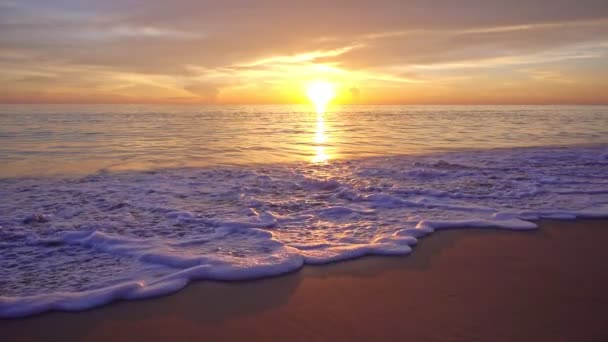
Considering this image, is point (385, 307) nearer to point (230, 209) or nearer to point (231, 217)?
point (231, 217)

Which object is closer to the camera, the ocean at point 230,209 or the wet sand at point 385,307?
the wet sand at point 385,307

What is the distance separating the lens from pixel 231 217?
617cm

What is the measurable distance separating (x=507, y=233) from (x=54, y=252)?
18.7ft

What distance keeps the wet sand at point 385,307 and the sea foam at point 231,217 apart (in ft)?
0.89

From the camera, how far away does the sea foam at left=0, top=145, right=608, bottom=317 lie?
13.5ft

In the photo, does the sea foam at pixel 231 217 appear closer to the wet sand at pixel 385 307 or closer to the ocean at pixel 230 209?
the ocean at pixel 230 209

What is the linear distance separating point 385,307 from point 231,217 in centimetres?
328

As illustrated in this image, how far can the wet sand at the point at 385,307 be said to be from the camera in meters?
3.10

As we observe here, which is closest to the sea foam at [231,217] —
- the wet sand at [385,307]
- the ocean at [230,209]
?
the ocean at [230,209]

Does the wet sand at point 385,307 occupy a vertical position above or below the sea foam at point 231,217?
below

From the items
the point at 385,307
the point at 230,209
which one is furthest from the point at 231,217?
the point at 385,307

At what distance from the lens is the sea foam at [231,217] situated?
162 inches

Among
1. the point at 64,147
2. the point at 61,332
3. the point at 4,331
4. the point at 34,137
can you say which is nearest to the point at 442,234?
the point at 61,332

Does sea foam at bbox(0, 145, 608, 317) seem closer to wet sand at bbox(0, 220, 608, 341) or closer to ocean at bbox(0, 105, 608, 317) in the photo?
ocean at bbox(0, 105, 608, 317)
